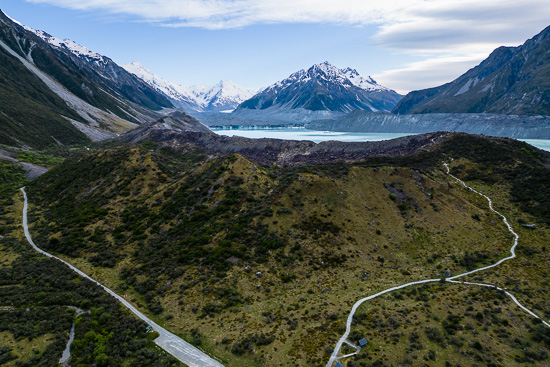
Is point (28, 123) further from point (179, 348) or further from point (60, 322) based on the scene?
point (179, 348)

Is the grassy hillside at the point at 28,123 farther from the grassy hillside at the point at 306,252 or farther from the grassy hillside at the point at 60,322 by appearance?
the grassy hillside at the point at 60,322

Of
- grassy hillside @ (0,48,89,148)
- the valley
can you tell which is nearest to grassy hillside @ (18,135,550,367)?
the valley

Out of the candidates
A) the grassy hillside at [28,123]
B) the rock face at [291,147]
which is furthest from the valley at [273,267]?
the grassy hillside at [28,123]

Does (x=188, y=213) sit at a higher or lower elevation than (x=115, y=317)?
higher

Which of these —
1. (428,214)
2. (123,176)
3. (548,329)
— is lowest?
(548,329)

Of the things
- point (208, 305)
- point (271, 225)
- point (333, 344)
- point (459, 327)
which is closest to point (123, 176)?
point (271, 225)

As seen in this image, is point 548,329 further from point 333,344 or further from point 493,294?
point 333,344

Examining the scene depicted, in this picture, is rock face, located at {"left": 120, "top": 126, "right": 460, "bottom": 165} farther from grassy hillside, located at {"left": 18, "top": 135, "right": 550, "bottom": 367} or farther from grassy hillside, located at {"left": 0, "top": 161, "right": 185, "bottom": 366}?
grassy hillside, located at {"left": 0, "top": 161, "right": 185, "bottom": 366}

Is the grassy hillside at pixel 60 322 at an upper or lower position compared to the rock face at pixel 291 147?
lower

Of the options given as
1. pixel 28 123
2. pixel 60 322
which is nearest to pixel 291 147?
pixel 60 322
